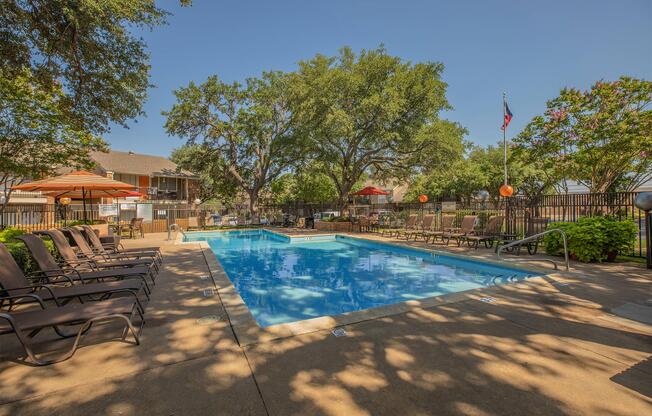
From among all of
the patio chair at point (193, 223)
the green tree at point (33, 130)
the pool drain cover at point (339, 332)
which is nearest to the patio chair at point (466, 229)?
the pool drain cover at point (339, 332)

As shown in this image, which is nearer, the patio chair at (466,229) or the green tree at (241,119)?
the patio chair at (466,229)

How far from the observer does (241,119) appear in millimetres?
22062

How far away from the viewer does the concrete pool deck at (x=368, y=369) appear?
7.41ft

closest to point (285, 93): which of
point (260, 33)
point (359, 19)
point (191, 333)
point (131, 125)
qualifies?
point (260, 33)

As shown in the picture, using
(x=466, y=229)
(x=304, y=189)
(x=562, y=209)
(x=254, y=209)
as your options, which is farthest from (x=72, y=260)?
(x=304, y=189)

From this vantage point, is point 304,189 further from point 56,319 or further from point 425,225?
point 56,319

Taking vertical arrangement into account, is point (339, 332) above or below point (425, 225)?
below

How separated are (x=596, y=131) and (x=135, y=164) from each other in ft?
113

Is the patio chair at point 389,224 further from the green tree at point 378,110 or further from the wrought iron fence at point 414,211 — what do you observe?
the green tree at point 378,110

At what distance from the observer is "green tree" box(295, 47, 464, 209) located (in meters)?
16.3

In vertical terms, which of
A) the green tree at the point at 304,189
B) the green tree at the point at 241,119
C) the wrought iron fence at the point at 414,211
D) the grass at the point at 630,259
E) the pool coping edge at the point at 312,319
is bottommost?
the pool coping edge at the point at 312,319

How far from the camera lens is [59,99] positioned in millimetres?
9227

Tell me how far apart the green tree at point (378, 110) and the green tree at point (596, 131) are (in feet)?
13.9

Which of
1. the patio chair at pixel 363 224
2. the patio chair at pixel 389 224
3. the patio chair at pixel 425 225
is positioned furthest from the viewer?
the patio chair at pixel 363 224
